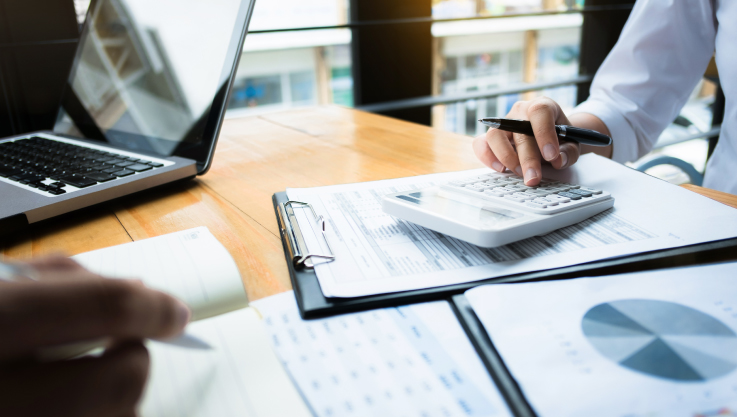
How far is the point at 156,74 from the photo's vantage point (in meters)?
0.61

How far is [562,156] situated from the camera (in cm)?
48

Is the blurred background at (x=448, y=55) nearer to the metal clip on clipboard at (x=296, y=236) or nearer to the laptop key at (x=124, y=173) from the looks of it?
the laptop key at (x=124, y=173)

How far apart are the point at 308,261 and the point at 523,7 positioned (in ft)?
6.18

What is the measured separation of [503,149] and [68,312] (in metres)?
0.42

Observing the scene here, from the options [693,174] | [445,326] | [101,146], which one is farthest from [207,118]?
[693,174]

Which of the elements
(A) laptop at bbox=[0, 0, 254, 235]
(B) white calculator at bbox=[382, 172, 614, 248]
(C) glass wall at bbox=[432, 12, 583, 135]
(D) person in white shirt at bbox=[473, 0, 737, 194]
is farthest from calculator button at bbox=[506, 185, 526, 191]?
(C) glass wall at bbox=[432, 12, 583, 135]

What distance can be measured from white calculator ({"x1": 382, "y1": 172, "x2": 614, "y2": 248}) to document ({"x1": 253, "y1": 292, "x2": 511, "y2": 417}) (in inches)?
2.6

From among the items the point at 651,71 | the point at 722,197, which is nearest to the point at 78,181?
the point at 722,197

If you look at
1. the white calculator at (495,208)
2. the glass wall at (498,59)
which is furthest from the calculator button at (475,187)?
the glass wall at (498,59)

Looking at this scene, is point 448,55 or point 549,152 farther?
point 448,55

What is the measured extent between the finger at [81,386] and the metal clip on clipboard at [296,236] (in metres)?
0.13

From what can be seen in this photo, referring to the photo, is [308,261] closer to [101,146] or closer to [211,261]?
[211,261]

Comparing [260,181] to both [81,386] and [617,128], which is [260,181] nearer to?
→ [81,386]

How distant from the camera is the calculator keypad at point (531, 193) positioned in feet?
1.19
